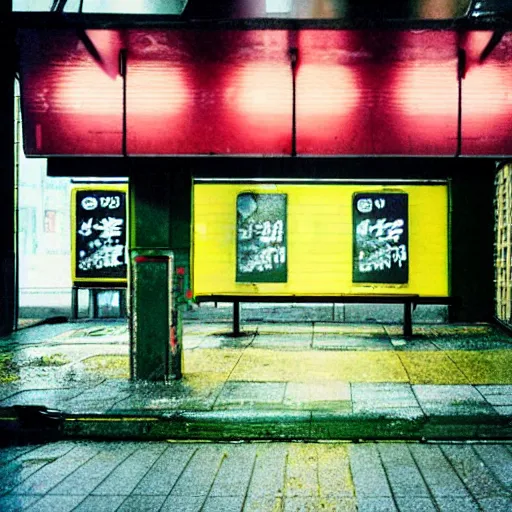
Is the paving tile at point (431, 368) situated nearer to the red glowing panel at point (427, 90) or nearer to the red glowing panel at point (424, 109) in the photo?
the red glowing panel at point (424, 109)

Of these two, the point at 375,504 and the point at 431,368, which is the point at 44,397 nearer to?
the point at 375,504

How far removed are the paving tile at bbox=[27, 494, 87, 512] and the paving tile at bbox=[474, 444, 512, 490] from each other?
10.8 feet

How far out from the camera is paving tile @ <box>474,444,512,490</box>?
15.7 feet

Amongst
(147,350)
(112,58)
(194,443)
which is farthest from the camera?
(112,58)

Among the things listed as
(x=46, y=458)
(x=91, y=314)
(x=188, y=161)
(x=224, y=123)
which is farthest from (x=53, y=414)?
(x=91, y=314)

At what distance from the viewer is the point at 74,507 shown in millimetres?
4324

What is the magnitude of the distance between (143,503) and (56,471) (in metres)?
1.15

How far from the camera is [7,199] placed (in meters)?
12.3

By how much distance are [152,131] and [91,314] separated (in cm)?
745

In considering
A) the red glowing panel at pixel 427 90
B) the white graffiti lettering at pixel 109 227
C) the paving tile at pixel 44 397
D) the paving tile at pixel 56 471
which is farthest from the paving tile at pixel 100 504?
the white graffiti lettering at pixel 109 227

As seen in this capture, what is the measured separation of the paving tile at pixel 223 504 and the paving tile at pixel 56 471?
1.33 meters

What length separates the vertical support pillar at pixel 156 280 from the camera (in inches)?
310

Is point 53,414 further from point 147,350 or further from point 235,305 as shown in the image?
point 235,305

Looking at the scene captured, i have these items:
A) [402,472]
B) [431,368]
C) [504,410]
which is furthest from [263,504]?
[431,368]
